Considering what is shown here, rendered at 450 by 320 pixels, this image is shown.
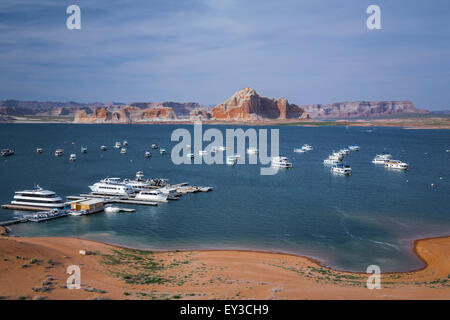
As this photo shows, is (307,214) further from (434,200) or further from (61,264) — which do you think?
(61,264)

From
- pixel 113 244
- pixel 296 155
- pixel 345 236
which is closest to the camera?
pixel 113 244

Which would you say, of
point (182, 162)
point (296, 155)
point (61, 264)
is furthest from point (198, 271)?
point (296, 155)

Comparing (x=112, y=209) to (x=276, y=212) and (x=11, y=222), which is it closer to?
(x=11, y=222)

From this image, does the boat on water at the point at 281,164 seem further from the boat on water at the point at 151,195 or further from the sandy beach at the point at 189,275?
the sandy beach at the point at 189,275

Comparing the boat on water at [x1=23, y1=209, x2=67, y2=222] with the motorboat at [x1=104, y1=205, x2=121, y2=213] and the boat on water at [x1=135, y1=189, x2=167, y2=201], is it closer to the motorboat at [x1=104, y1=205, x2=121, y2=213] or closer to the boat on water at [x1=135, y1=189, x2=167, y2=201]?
the motorboat at [x1=104, y1=205, x2=121, y2=213]
